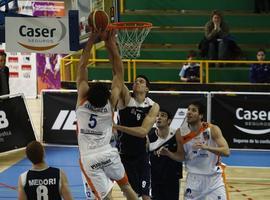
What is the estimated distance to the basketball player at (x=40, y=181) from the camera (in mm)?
6391

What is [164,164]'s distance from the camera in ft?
26.9

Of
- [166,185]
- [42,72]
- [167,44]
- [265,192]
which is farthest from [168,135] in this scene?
[42,72]

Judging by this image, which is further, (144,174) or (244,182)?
(244,182)

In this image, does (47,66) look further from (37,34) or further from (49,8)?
(37,34)

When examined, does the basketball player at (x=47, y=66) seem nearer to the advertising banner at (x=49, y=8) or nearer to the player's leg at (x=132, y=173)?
the advertising banner at (x=49, y=8)

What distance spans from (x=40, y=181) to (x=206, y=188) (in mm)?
2184

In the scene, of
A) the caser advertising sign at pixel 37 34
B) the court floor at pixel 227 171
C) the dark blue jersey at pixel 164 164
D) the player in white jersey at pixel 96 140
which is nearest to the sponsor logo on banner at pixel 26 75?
the court floor at pixel 227 171

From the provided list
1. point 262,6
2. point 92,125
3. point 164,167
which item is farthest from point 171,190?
point 262,6

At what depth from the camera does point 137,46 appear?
1499 centimetres

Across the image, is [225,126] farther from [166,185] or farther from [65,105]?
[166,185]

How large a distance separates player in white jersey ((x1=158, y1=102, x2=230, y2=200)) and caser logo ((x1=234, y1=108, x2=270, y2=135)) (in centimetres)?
676

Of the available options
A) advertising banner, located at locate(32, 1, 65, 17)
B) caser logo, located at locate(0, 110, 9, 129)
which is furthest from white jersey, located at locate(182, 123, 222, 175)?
advertising banner, located at locate(32, 1, 65, 17)

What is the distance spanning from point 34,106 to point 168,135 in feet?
45.7

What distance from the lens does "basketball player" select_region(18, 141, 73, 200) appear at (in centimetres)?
639
